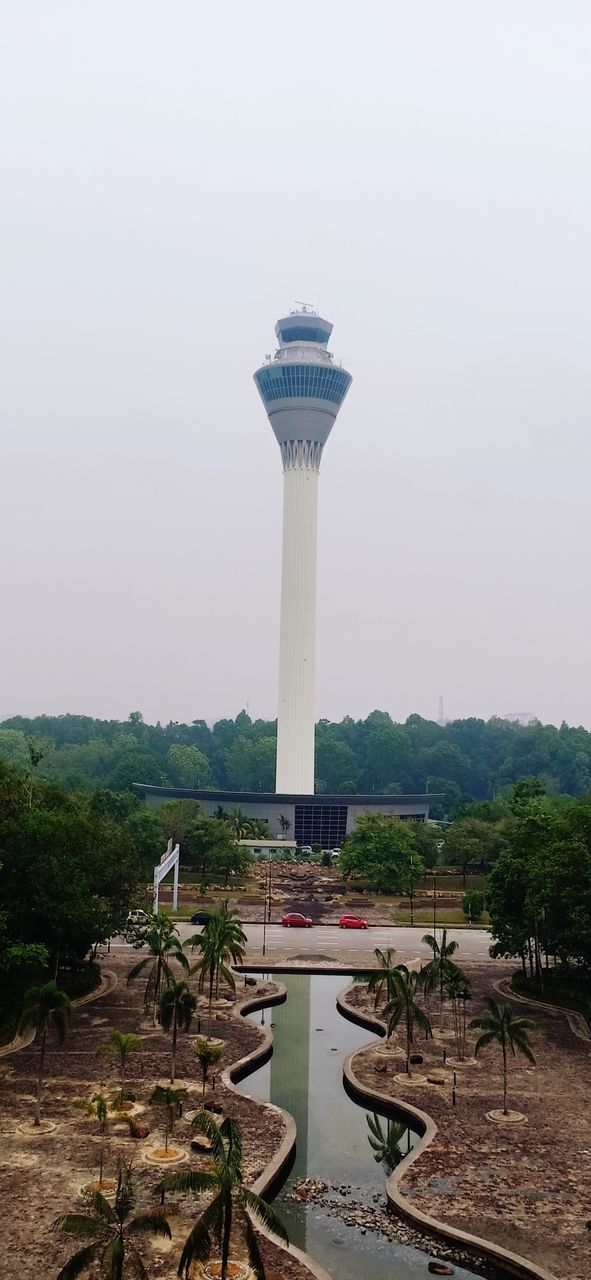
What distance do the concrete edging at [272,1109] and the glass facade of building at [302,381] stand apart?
8992 centimetres

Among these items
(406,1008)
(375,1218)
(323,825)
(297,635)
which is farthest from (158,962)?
(297,635)

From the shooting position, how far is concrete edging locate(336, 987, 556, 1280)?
24.3m

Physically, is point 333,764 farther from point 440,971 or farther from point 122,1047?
point 122,1047

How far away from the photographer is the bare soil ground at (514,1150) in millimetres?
26094

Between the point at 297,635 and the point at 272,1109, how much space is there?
95.9 metres

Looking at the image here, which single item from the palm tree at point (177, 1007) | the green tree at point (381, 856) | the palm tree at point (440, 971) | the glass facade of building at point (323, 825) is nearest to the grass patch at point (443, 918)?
the green tree at point (381, 856)

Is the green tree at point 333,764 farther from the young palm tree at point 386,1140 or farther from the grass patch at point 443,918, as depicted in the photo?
the young palm tree at point 386,1140

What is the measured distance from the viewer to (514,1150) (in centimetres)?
3119

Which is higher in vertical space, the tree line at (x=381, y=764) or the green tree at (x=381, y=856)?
the tree line at (x=381, y=764)

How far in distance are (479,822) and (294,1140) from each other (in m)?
72.0

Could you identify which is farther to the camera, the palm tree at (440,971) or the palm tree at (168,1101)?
the palm tree at (440,971)

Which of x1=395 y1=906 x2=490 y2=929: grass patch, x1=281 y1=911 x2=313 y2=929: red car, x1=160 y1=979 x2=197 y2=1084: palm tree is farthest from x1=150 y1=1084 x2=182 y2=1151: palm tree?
x1=395 y1=906 x2=490 y2=929: grass patch

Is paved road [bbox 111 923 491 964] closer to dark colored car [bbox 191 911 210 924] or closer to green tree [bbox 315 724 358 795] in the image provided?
dark colored car [bbox 191 911 210 924]

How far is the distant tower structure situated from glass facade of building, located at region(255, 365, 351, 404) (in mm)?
129
